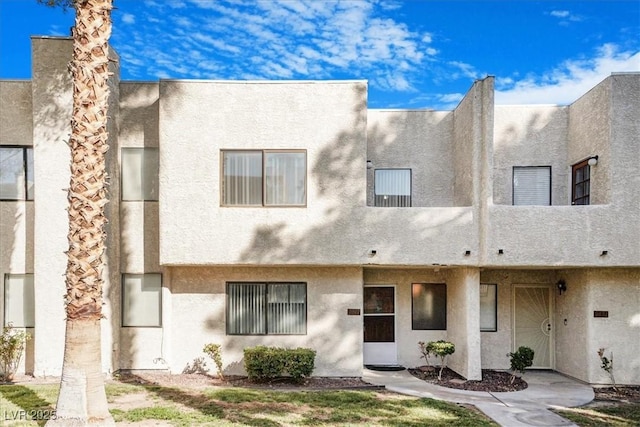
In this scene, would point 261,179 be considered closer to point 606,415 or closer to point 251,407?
point 251,407

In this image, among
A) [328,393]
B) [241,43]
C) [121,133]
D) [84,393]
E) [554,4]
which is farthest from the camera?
[241,43]

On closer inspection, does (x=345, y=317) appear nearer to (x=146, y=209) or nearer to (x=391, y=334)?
(x=391, y=334)

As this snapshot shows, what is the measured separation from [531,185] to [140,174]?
11345 mm

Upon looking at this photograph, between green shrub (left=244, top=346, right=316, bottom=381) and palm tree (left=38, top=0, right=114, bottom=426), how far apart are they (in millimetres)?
4360

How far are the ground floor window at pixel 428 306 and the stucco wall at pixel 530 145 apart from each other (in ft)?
10.7

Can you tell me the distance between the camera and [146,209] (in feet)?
41.5

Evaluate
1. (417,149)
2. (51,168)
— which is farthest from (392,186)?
(51,168)

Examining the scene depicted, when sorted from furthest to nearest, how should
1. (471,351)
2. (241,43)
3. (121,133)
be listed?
(241,43) < (121,133) < (471,351)

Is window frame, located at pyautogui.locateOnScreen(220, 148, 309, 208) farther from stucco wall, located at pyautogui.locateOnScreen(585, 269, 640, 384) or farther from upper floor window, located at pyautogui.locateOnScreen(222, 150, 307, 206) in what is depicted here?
stucco wall, located at pyautogui.locateOnScreen(585, 269, 640, 384)

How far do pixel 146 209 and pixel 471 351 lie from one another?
9521mm

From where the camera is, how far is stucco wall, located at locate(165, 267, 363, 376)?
12.4 metres

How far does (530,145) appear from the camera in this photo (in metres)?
13.6

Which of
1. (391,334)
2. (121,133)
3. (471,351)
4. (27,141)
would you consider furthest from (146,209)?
(471,351)

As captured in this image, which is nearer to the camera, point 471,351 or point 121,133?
point 471,351
